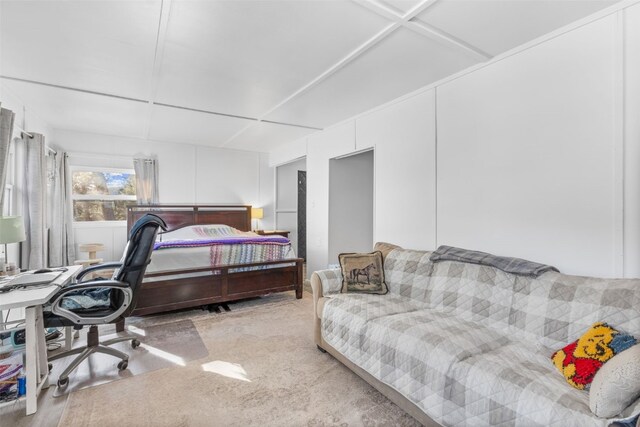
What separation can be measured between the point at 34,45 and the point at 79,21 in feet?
2.04

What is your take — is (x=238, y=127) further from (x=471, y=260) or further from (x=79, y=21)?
(x=471, y=260)

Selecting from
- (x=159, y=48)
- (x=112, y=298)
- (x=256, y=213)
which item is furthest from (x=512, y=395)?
(x=256, y=213)

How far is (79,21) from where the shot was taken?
1987 mm

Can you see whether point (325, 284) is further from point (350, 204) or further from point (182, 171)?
point (182, 171)

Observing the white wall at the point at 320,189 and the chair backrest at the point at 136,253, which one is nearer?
the chair backrest at the point at 136,253

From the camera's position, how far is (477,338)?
6.12ft

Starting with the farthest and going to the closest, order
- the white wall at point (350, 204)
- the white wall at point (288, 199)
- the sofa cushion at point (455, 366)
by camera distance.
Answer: the white wall at point (288, 199) → the white wall at point (350, 204) → the sofa cushion at point (455, 366)

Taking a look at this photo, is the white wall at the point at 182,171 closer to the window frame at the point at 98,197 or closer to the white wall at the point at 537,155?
the window frame at the point at 98,197

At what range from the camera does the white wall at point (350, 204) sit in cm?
469

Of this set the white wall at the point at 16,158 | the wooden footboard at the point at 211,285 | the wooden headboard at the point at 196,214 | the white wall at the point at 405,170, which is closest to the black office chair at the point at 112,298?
the wooden footboard at the point at 211,285

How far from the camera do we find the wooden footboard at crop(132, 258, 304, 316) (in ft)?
11.1

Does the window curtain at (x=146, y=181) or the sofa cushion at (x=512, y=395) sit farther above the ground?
the window curtain at (x=146, y=181)

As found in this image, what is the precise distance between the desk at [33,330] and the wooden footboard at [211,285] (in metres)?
1.19

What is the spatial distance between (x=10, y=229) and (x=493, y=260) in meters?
3.69
